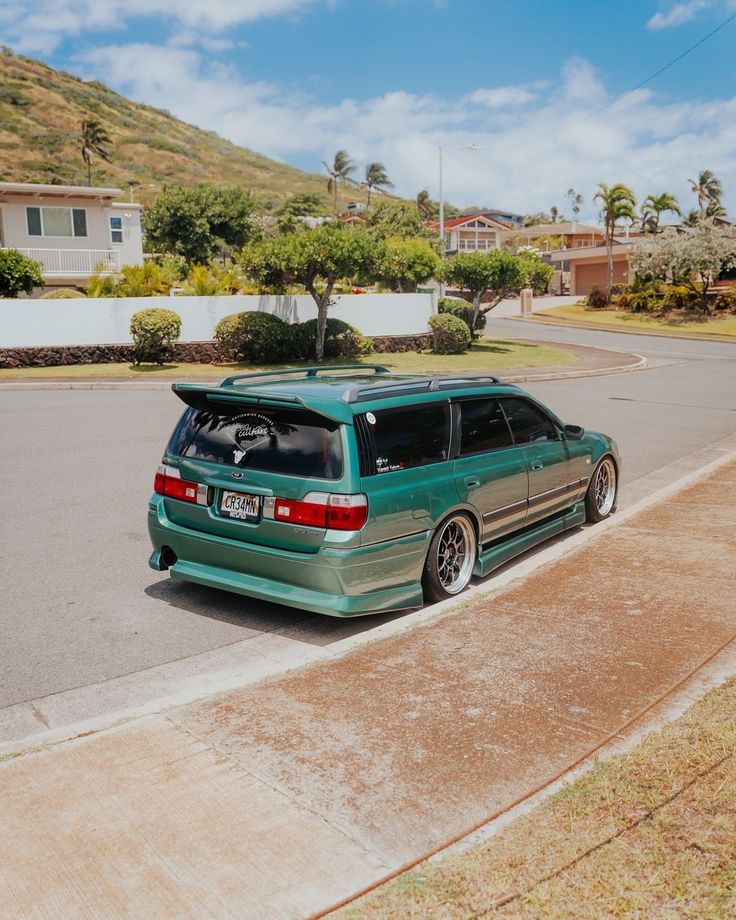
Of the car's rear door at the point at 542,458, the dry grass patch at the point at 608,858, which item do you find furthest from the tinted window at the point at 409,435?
the dry grass patch at the point at 608,858

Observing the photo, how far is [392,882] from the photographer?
293 centimetres

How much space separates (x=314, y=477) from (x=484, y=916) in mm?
3082

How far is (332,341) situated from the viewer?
96.9ft

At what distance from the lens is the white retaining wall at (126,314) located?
2539 cm

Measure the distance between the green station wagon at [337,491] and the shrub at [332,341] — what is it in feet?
71.9

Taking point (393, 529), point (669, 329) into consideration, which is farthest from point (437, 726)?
point (669, 329)

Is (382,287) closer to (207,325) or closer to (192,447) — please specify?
(207,325)

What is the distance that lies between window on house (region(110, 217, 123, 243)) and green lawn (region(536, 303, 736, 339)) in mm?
28588

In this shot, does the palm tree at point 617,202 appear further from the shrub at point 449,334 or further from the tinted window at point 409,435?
the tinted window at point 409,435

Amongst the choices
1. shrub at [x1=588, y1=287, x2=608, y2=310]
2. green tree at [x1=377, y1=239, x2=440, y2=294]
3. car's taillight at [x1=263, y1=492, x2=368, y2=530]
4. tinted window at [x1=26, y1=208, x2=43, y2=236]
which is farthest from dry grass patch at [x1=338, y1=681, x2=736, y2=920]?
shrub at [x1=588, y1=287, x2=608, y2=310]

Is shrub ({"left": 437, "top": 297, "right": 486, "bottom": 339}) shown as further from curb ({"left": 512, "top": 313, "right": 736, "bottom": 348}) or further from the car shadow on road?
the car shadow on road

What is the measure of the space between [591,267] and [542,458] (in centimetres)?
6915

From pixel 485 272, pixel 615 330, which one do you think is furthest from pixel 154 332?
pixel 615 330

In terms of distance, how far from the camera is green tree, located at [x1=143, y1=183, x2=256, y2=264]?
2279 inches
